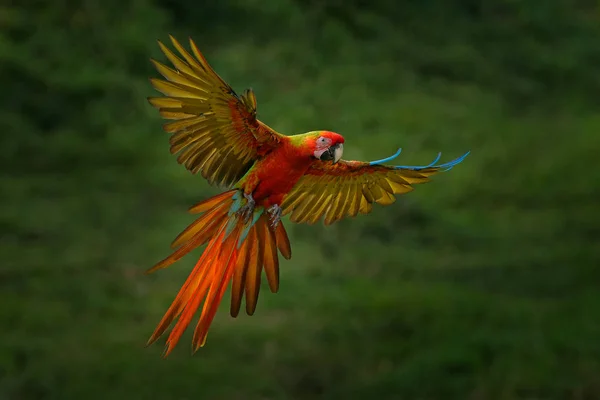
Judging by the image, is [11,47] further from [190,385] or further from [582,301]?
[582,301]

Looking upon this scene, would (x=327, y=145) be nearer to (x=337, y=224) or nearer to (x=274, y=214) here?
(x=274, y=214)

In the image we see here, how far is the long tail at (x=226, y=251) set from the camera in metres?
0.74

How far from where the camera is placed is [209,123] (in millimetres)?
718

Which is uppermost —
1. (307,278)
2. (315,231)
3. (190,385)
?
(315,231)

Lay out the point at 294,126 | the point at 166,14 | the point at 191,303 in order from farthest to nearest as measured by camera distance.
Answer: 1. the point at 166,14
2. the point at 294,126
3. the point at 191,303

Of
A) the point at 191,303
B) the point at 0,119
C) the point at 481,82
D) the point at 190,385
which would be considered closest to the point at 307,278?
the point at 190,385

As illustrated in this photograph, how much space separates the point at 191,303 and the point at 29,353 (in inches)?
57.0

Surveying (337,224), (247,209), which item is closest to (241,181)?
(247,209)

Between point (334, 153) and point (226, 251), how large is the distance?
15cm

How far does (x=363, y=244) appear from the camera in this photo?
218 cm

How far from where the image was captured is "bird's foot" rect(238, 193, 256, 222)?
0.74 m

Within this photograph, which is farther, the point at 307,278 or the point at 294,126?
the point at 307,278

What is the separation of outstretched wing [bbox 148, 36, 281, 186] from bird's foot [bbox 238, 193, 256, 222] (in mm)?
23

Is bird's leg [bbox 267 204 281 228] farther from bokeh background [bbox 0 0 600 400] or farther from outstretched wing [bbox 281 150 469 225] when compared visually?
bokeh background [bbox 0 0 600 400]
